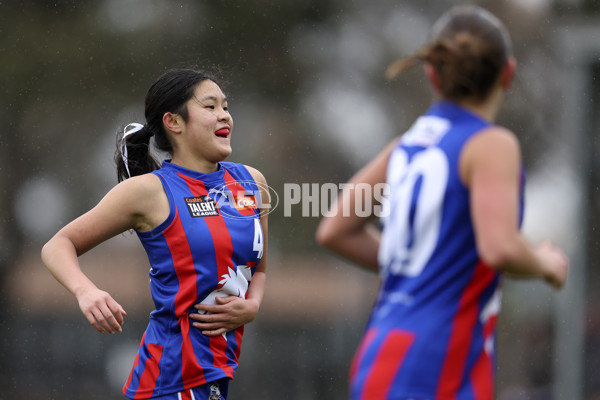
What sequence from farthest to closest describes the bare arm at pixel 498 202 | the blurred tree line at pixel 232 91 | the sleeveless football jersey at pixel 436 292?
the blurred tree line at pixel 232 91, the sleeveless football jersey at pixel 436 292, the bare arm at pixel 498 202

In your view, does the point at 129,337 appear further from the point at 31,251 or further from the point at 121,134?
the point at 121,134

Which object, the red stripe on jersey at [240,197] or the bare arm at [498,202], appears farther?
the red stripe on jersey at [240,197]

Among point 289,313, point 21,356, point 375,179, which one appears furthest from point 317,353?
point 375,179

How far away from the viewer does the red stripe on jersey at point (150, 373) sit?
2.72m

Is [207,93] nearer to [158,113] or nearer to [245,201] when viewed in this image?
[158,113]

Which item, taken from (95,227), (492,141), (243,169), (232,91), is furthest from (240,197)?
(232,91)

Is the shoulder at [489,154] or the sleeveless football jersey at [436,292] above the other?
the shoulder at [489,154]

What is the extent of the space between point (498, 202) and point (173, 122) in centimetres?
159

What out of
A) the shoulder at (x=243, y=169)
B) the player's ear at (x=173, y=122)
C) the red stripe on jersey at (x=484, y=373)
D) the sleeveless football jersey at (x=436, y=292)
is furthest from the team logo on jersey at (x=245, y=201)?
the red stripe on jersey at (x=484, y=373)

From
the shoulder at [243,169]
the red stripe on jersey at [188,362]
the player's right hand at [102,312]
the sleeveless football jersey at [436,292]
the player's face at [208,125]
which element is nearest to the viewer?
the sleeveless football jersey at [436,292]

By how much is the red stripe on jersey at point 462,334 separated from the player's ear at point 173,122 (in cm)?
147

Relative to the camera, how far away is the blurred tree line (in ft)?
18.8

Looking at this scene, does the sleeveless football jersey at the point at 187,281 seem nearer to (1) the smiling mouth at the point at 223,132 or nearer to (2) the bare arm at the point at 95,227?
(2) the bare arm at the point at 95,227

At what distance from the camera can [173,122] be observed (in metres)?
2.96
